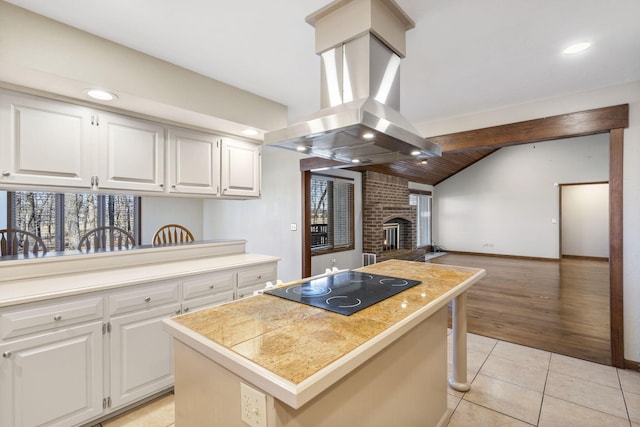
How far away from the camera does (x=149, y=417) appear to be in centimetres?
198

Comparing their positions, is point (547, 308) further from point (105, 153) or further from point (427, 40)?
point (105, 153)

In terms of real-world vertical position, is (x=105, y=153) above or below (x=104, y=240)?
above

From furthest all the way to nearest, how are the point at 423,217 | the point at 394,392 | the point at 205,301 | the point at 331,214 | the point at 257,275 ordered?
1. the point at 423,217
2. the point at 331,214
3. the point at 257,275
4. the point at 205,301
5. the point at 394,392

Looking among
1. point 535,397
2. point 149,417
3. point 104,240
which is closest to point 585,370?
point 535,397

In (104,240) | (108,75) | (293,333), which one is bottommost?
(293,333)

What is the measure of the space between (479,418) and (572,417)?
2.07 feet

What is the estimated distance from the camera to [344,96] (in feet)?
5.57

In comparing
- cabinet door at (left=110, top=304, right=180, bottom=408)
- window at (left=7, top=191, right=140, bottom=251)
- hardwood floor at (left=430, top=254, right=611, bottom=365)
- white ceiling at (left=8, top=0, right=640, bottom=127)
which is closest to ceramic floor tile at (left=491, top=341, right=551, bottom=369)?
hardwood floor at (left=430, top=254, right=611, bottom=365)

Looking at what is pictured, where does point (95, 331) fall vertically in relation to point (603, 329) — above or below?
above

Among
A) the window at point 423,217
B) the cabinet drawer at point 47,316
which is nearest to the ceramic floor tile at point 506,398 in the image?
the cabinet drawer at point 47,316

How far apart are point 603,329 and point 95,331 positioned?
16.0ft

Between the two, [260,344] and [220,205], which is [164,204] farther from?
[260,344]

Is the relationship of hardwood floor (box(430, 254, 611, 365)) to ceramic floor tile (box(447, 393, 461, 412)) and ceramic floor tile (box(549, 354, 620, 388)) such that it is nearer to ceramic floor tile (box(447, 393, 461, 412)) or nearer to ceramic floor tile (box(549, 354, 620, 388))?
ceramic floor tile (box(549, 354, 620, 388))

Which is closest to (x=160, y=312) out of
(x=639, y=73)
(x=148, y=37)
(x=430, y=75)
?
(x=148, y=37)
